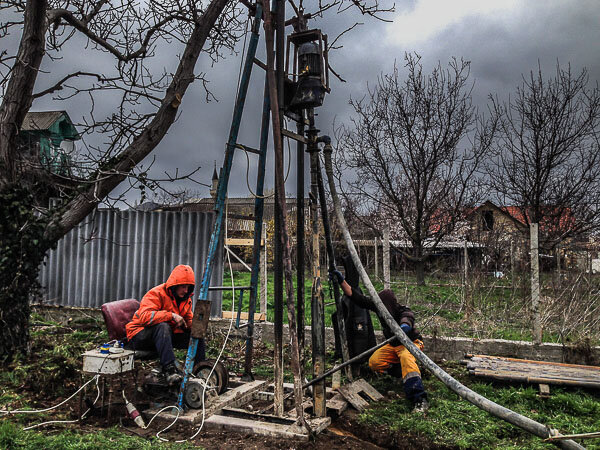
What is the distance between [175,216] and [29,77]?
3438 mm

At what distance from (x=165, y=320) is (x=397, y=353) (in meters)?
2.85

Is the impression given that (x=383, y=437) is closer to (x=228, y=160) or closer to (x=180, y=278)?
(x=180, y=278)

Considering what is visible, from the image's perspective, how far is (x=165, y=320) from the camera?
17.7ft

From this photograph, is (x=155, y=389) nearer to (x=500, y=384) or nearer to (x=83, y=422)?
(x=83, y=422)

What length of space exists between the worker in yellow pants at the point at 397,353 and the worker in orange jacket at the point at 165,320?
1820mm

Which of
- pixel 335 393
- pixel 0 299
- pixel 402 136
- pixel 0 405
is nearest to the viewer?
pixel 0 405

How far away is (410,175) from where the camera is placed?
13.9 metres

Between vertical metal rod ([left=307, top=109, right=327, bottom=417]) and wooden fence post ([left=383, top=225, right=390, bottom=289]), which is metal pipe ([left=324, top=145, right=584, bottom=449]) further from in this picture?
wooden fence post ([left=383, top=225, right=390, bottom=289])

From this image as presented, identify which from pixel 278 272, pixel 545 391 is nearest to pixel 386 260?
pixel 545 391

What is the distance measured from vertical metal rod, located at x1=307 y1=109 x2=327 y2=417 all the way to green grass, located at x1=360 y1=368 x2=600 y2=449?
531 millimetres

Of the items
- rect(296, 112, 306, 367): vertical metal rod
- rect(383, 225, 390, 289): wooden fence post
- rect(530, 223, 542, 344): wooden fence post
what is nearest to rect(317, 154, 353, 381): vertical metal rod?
rect(296, 112, 306, 367): vertical metal rod

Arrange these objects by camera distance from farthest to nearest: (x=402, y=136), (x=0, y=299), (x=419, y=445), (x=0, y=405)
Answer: (x=402, y=136) → (x=0, y=299) → (x=0, y=405) → (x=419, y=445)

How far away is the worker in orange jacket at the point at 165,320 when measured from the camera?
518 cm

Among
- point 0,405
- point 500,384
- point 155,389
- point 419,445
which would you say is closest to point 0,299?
point 0,405
